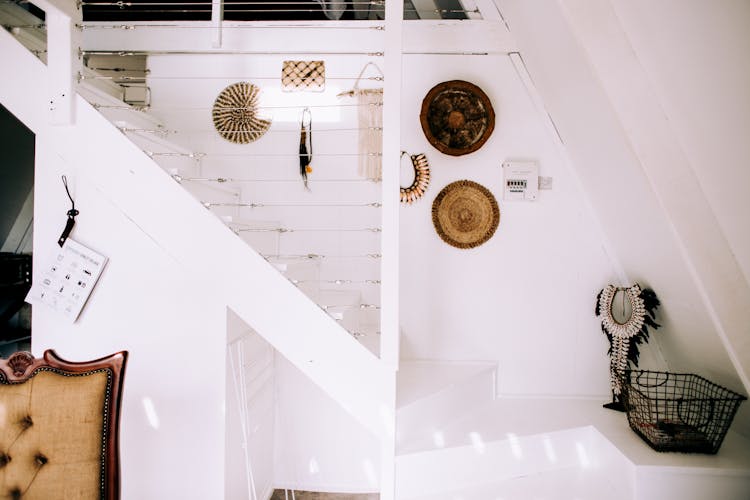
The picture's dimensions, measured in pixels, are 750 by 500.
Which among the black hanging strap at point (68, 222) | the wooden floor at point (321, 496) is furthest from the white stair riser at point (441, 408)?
the black hanging strap at point (68, 222)

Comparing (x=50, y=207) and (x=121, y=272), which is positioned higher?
(x=50, y=207)

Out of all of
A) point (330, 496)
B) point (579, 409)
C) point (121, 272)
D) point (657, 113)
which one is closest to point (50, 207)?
point (121, 272)

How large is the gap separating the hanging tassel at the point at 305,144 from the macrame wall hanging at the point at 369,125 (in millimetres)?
267

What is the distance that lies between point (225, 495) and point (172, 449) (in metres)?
0.32

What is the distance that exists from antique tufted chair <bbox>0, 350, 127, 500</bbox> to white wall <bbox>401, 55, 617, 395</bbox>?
168 cm

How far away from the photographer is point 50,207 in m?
1.86

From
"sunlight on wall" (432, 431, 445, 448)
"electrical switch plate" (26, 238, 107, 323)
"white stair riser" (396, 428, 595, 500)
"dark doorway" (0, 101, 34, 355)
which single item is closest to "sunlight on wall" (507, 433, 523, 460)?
"white stair riser" (396, 428, 595, 500)

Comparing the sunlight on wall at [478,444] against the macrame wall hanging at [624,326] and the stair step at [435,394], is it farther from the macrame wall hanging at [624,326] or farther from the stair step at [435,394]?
the macrame wall hanging at [624,326]

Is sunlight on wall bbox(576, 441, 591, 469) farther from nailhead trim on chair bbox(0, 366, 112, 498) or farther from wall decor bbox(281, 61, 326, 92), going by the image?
wall decor bbox(281, 61, 326, 92)

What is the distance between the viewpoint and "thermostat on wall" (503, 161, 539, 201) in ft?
8.35

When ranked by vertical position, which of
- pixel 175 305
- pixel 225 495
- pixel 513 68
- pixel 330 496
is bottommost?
pixel 330 496

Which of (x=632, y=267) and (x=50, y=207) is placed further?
(x=632, y=267)

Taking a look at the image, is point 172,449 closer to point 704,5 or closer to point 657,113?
point 657,113

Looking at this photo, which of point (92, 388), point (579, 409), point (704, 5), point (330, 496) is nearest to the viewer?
point (704, 5)
